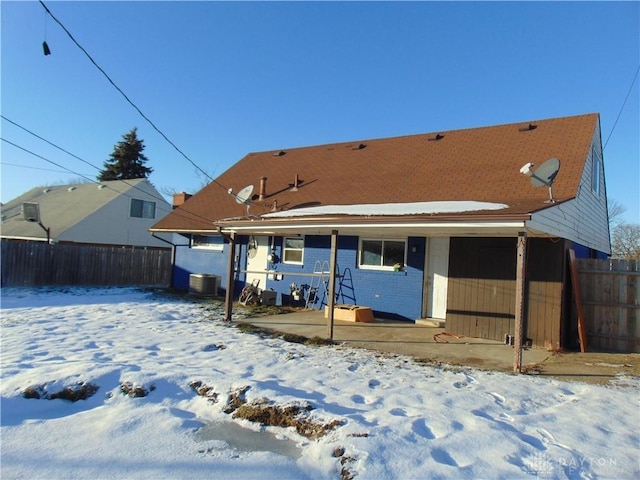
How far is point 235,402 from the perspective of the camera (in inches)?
185

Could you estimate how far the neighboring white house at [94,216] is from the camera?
2489cm

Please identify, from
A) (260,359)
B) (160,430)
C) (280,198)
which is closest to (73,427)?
(160,430)

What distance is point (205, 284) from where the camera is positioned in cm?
1475

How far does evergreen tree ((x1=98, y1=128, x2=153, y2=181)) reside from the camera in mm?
40344

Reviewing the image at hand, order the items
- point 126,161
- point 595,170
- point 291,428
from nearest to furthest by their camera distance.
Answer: point 291,428, point 595,170, point 126,161

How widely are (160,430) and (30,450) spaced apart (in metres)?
1.02

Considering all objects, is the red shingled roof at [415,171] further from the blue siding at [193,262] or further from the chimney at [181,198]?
the chimney at [181,198]

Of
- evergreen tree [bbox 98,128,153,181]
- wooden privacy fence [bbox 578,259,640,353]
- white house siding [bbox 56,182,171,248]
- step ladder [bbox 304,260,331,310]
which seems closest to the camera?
wooden privacy fence [bbox 578,259,640,353]

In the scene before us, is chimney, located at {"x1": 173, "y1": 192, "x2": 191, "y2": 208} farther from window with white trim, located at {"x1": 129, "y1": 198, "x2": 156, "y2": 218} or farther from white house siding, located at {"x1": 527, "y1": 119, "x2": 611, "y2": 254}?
white house siding, located at {"x1": 527, "y1": 119, "x2": 611, "y2": 254}

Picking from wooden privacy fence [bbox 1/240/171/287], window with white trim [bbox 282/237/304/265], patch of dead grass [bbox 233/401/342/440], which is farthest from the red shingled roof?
patch of dead grass [bbox 233/401/342/440]

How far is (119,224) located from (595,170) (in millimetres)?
25087

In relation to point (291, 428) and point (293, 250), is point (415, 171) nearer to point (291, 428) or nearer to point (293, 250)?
point (293, 250)

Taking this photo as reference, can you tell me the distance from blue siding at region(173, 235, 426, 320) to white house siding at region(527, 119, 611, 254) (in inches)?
128

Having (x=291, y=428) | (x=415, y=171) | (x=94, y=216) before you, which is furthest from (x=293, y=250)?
(x=94, y=216)
